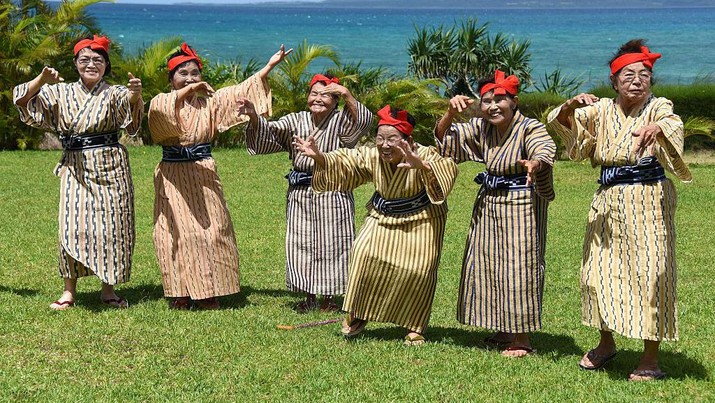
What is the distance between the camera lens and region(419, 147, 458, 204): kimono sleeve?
705 cm

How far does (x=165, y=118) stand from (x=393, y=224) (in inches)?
79.8

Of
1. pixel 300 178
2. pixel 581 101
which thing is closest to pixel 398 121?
pixel 581 101

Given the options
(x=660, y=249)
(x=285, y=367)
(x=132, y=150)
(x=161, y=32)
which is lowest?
(x=161, y=32)

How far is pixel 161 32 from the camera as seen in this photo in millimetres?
100625

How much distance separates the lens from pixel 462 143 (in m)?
7.19

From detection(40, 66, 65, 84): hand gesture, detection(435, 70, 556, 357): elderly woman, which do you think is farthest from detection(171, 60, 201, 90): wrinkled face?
detection(435, 70, 556, 357): elderly woman

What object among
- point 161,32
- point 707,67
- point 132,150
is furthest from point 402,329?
point 161,32

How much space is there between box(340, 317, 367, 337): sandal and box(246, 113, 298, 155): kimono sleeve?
164 cm

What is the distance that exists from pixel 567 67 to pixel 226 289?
179 feet

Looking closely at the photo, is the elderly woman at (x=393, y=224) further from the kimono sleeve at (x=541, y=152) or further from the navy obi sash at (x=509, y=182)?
the kimono sleeve at (x=541, y=152)

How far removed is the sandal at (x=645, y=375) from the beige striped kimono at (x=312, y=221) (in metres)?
2.61

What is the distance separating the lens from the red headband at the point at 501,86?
6.93 m

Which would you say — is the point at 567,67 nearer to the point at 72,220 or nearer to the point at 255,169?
the point at 255,169

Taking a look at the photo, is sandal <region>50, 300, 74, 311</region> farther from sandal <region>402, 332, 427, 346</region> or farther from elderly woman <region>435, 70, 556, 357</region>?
elderly woman <region>435, 70, 556, 357</region>
